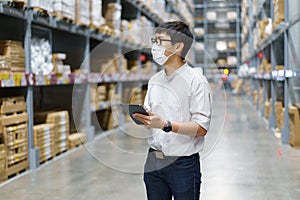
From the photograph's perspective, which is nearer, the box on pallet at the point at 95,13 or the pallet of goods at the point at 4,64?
the pallet of goods at the point at 4,64

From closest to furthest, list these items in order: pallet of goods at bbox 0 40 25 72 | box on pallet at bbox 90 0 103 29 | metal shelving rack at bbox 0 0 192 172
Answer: metal shelving rack at bbox 0 0 192 172 < pallet of goods at bbox 0 40 25 72 < box on pallet at bbox 90 0 103 29

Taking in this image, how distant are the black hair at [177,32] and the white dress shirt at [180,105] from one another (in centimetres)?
11

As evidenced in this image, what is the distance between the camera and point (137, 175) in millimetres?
4312

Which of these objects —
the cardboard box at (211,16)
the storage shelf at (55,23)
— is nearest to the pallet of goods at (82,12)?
the storage shelf at (55,23)

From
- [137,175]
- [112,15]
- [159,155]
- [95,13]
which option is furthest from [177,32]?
[112,15]

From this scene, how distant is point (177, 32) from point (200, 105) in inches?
13.7

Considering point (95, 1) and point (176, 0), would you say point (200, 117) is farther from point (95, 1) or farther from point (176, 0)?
point (176, 0)

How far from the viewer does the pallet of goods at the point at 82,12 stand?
241 inches

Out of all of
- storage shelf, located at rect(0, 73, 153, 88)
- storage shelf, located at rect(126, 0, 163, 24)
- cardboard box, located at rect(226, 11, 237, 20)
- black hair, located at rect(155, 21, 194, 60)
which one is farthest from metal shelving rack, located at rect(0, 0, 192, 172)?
cardboard box, located at rect(226, 11, 237, 20)

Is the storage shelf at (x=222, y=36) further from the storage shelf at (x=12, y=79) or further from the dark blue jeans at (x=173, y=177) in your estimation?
the dark blue jeans at (x=173, y=177)

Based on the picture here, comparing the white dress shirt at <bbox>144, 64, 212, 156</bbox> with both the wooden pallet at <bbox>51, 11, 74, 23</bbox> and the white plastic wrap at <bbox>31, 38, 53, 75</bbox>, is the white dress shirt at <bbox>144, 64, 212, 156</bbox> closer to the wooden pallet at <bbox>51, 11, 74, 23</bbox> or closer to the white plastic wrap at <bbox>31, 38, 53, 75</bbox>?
the white plastic wrap at <bbox>31, 38, 53, 75</bbox>

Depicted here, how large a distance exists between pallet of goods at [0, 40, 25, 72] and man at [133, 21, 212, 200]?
2734mm

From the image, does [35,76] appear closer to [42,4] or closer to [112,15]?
[42,4]

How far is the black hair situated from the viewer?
200 cm
